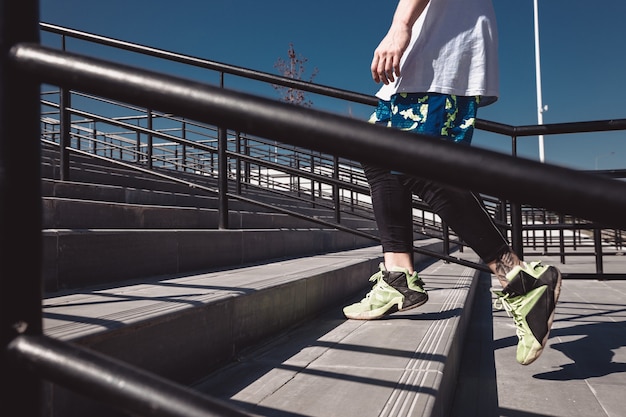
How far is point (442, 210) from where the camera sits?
1712mm

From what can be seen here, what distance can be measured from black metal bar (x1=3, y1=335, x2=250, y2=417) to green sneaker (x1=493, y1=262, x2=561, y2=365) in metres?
1.33

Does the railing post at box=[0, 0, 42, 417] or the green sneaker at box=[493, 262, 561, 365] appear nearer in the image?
the railing post at box=[0, 0, 42, 417]

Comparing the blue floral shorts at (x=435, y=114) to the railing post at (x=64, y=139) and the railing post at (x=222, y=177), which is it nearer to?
the railing post at (x=222, y=177)

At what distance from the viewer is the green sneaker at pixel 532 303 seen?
1568 millimetres

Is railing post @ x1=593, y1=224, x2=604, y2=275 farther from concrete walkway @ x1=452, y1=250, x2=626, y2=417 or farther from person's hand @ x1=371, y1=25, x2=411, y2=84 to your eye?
person's hand @ x1=371, y1=25, x2=411, y2=84

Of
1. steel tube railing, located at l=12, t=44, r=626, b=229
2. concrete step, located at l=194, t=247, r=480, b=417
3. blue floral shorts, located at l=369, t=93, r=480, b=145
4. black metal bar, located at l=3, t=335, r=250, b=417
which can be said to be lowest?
concrete step, located at l=194, t=247, r=480, b=417

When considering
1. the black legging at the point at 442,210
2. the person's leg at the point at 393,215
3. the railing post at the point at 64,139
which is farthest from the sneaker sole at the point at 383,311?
the railing post at the point at 64,139

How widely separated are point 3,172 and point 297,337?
148 centimetres

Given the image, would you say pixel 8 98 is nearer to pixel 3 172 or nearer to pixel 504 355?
pixel 3 172

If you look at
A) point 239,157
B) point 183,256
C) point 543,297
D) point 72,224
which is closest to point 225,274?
point 183,256

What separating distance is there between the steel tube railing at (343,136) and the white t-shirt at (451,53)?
1314 mm

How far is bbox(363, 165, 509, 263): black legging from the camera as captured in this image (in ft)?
5.50

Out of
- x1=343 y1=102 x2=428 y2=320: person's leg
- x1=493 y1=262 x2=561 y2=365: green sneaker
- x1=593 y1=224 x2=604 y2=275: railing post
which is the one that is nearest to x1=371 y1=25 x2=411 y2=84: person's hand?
x1=343 y1=102 x2=428 y2=320: person's leg

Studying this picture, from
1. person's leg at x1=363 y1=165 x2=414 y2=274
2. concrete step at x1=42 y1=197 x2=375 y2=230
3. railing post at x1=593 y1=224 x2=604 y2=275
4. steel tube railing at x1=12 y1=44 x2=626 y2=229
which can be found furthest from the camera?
railing post at x1=593 y1=224 x2=604 y2=275
